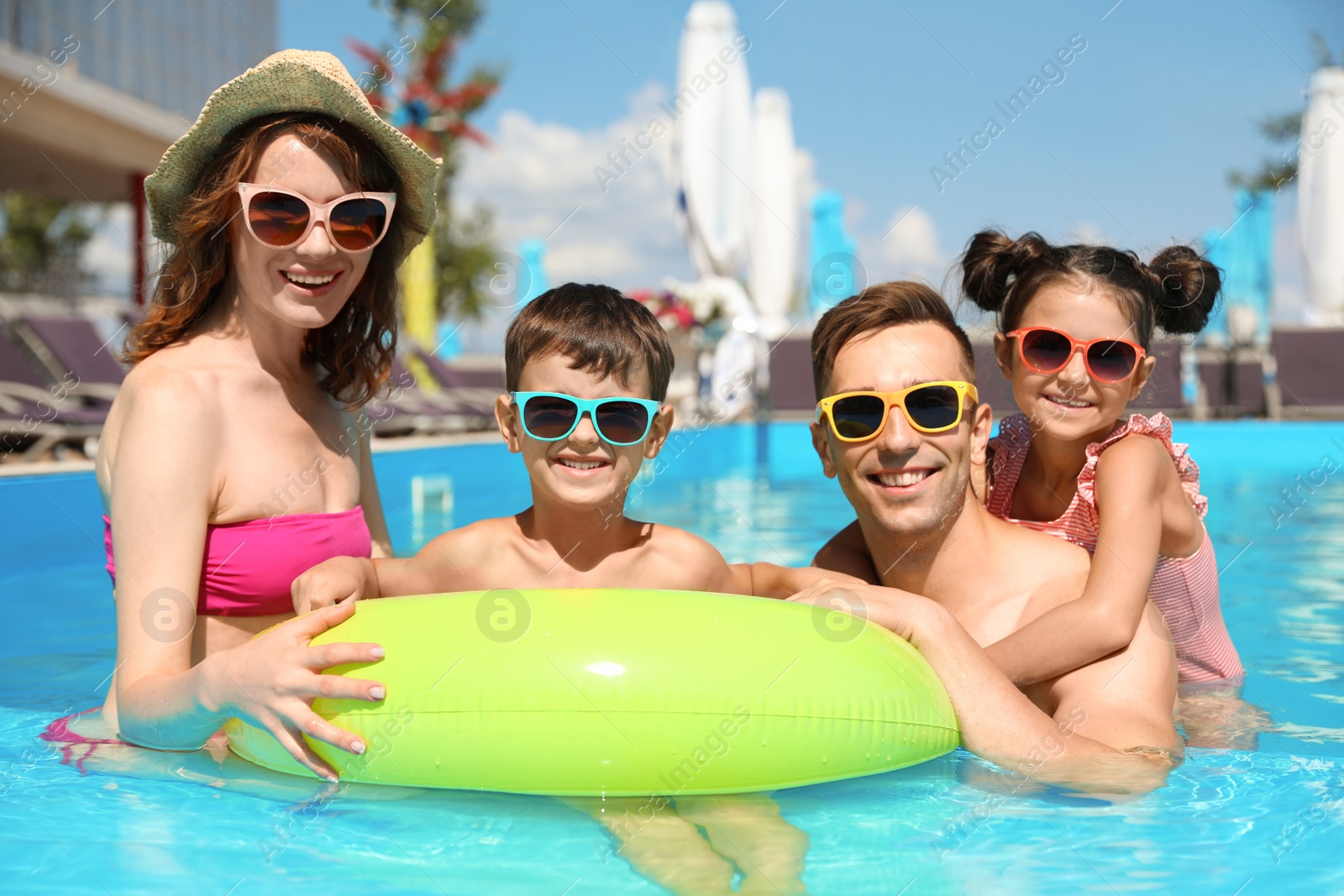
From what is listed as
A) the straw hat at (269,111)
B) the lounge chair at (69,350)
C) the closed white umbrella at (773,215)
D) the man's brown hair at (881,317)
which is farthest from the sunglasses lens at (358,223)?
the closed white umbrella at (773,215)

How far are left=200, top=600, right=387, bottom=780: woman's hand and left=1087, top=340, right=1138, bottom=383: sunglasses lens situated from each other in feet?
6.01

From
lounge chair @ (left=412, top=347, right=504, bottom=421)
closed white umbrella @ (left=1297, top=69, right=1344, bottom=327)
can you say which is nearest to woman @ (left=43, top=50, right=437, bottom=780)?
lounge chair @ (left=412, top=347, right=504, bottom=421)

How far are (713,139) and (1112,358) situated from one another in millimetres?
12710

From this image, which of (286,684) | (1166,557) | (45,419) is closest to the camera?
(286,684)

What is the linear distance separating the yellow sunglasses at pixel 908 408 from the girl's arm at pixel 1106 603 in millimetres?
443

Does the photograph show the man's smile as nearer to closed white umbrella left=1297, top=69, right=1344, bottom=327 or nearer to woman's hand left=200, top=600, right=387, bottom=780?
woman's hand left=200, top=600, right=387, bottom=780

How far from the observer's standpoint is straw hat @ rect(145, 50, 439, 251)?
225cm

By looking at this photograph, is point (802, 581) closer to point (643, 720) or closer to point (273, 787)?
point (643, 720)

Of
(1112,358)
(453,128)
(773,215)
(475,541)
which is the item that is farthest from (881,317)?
(453,128)

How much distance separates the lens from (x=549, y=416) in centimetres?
241

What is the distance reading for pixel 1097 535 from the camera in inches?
108

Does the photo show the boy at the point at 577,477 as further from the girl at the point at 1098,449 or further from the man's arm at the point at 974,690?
the girl at the point at 1098,449

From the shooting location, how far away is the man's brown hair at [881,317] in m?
2.56

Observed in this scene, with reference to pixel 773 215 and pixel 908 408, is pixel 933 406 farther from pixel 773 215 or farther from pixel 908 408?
pixel 773 215
